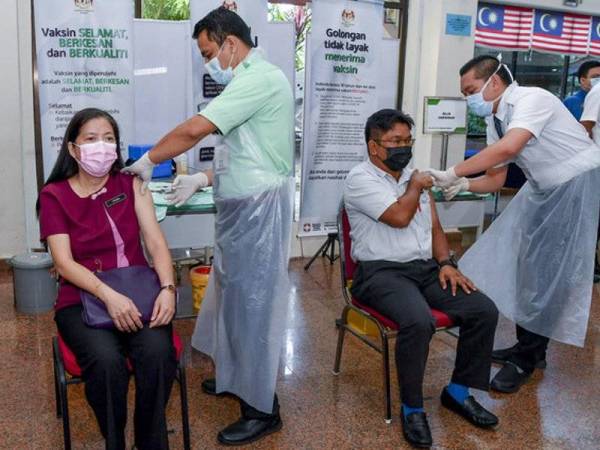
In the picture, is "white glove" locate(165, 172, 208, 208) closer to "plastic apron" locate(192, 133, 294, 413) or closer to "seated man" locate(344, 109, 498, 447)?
"plastic apron" locate(192, 133, 294, 413)

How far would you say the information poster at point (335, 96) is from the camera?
3.96 m

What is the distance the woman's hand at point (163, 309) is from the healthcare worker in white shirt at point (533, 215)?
3.68ft

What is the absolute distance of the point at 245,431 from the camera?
6.62 ft

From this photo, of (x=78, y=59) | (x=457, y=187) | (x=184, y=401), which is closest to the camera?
(x=184, y=401)

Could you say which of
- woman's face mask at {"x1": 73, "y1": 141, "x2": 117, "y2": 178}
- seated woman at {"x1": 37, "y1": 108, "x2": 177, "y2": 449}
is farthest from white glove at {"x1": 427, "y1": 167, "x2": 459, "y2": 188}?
woman's face mask at {"x1": 73, "y1": 141, "x2": 117, "y2": 178}

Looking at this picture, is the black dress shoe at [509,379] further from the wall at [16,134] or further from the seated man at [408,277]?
the wall at [16,134]

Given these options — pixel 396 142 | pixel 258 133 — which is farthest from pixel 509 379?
pixel 258 133

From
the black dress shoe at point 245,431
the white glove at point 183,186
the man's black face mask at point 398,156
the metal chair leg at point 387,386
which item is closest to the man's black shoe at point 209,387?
the black dress shoe at point 245,431

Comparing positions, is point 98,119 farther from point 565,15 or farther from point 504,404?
point 565,15

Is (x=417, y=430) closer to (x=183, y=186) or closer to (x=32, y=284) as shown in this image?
(x=183, y=186)

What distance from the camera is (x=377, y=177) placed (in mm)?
2244

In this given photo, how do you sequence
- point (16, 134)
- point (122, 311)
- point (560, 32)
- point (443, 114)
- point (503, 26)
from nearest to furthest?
point (122, 311), point (16, 134), point (443, 114), point (503, 26), point (560, 32)

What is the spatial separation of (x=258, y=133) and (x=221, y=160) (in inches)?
6.6

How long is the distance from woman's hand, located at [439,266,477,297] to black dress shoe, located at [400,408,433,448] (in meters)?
0.46
